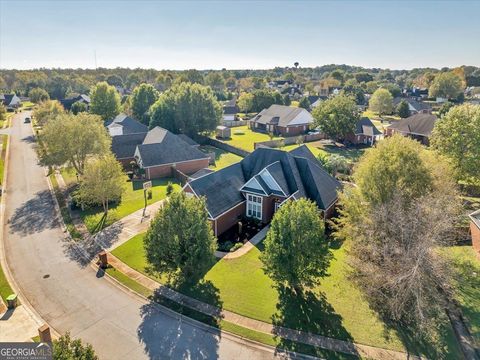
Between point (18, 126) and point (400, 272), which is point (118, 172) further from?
point (18, 126)

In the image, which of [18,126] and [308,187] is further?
[18,126]

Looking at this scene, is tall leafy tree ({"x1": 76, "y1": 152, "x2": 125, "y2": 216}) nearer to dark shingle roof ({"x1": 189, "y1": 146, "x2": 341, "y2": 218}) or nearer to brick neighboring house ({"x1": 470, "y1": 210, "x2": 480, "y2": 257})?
dark shingle roof ({"x1": 189, "y1": 146, "x2": 341, "y2": 218})

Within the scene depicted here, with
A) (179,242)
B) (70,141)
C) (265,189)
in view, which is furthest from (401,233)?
(70,141)

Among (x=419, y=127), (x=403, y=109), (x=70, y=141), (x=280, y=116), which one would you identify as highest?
(x=403, y=109)

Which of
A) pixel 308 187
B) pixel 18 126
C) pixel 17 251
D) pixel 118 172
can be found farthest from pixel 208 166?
pixel 18 126

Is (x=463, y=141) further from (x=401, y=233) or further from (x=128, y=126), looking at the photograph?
(x=128, y=126)
